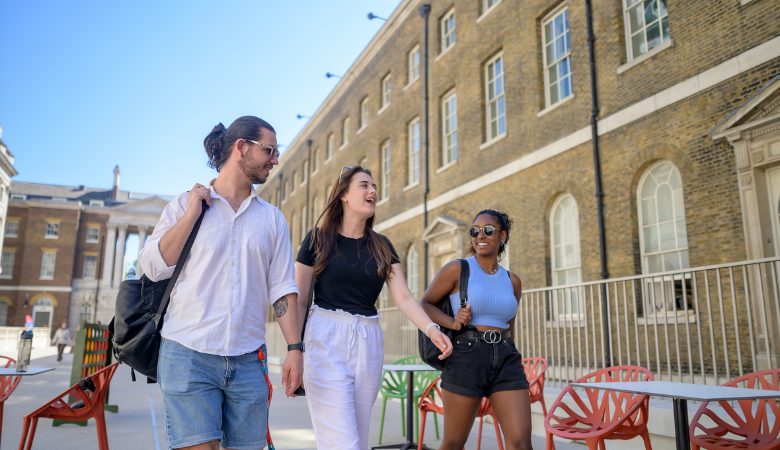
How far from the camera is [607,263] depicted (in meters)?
10.2

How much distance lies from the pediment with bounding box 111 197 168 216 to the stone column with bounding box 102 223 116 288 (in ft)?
8.67

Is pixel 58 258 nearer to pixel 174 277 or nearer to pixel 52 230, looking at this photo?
pixel 52 230

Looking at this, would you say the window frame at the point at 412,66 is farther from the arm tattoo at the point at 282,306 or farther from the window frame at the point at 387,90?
the arm tattoo at the point at 282,306

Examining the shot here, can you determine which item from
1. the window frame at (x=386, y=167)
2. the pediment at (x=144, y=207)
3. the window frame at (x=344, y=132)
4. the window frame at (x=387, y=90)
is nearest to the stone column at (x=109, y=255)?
the pediment at (x=144, y=207)

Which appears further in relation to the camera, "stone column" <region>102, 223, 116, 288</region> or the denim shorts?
"stone column" <region>102, 223, 116, 288</region>

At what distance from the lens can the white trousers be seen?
2727 mm

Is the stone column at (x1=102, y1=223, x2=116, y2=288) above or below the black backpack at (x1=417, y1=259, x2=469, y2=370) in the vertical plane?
above

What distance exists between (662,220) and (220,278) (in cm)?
885

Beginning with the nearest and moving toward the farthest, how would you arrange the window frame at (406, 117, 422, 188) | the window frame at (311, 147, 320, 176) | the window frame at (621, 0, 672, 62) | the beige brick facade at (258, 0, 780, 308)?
the beige brick facade at (258, 0, 780, 308)
the window frame at (621, 0, 672, 62)
the window frame at (406, 117, 422, 188)
the window frame at (311, 147, 320, 176)

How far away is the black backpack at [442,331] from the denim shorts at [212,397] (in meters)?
1.31

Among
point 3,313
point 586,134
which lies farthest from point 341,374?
point 3,313

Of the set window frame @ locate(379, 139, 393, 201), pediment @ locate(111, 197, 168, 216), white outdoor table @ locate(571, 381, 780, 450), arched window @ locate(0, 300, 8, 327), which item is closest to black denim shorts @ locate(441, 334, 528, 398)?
white outdoor table @ locate(571, 381, 780, 450)

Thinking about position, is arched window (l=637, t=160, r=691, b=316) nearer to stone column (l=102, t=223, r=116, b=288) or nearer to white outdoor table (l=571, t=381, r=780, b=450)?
white outdoor table (l=571, t=381, r=780, b=450)

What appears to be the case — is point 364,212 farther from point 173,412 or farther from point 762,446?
point 762,446
